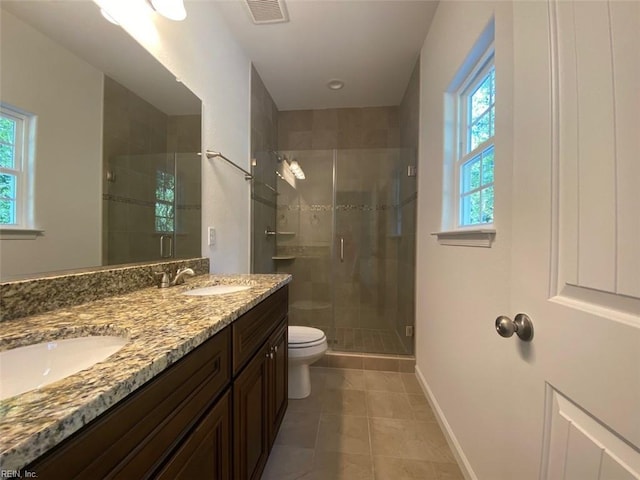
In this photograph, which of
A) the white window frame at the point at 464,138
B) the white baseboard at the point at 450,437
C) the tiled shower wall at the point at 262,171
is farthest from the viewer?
the tiled shower wall at the point at 262,171

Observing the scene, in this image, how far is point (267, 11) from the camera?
5.62 feet

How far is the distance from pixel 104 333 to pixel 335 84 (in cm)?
272

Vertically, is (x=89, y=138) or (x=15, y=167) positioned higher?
(x=89, y=138)

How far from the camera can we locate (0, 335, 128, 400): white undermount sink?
0.52 m

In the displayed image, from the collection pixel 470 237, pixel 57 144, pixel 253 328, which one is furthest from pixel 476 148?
pixel 57 144

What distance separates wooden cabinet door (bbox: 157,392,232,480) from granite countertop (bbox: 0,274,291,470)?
0.23 meters

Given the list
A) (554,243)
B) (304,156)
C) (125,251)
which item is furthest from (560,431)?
(304,156)

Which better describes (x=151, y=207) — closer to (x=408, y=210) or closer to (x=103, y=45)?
(x=103, y=45)

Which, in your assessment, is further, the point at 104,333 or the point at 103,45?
the point at 103,45

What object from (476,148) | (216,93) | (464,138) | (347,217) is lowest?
(347,217)

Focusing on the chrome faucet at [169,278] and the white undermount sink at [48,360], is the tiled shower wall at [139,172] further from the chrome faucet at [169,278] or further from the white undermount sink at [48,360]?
the white undermount sink at [48,360]

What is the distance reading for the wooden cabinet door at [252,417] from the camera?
2.86 ft

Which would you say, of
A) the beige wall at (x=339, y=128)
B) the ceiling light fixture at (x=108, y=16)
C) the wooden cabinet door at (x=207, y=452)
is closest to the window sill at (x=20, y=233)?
the wooden cabinet door at (x=207, y=452)

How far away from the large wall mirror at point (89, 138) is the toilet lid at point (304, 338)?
0.96 meters
